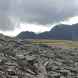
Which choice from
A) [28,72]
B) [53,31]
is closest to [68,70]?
[28,72]

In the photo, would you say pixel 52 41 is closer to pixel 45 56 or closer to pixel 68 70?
pixel 45 56

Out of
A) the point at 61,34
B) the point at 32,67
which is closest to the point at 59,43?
the point at 61,34

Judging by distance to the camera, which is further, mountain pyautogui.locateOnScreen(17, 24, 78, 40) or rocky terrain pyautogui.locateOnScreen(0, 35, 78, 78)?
mountain pyautogui.locateOnScreen(17, 24, 78, 40)

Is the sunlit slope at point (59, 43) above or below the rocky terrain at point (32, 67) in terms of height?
above

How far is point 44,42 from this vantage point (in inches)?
1780

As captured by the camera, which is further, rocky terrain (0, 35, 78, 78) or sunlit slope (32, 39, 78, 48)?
sunlit slope (32, 39, 78, 48)

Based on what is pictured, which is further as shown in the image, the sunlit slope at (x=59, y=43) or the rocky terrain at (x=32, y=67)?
the sunlit slope at (x=59, y=43)

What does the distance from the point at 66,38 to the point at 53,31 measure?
702cm

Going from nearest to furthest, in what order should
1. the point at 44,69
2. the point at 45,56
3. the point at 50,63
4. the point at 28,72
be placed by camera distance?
the point at 28,72
the point at 44,69
the point at 50,63
the point at 45,56

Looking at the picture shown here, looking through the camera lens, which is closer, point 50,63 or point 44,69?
point 44,69

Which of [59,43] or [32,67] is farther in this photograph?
[59,43]

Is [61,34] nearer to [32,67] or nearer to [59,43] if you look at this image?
[59,43]

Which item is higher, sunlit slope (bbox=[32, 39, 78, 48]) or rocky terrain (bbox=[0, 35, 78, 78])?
sunlit slope (bbox=[32, 39, 78, 48])

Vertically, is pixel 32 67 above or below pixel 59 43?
A: below
